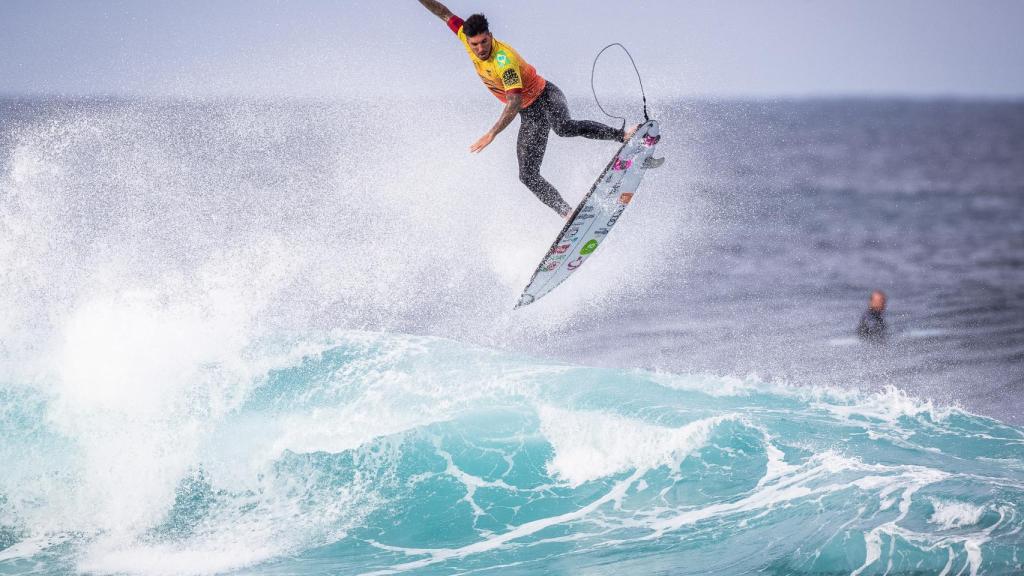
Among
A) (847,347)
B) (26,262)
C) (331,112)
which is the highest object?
(331,112)

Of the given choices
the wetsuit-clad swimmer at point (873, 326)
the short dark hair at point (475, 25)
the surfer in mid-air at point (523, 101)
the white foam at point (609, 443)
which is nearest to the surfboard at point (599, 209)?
the surfer in mid-air at point (523, 101)

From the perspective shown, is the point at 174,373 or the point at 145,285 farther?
the point at 145,285

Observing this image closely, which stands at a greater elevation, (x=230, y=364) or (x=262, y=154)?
(x=262, y=154)

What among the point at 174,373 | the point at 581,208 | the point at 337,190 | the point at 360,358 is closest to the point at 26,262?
the point at 174,373

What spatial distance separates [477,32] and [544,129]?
1.44 m

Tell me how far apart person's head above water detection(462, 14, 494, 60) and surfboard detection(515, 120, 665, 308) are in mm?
1878

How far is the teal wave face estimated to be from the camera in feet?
26.0

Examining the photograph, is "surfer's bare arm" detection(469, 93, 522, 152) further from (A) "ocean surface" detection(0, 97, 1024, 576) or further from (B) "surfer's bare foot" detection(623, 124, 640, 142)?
(A) "ocean surface" detection(0, 97, 1024, 576)

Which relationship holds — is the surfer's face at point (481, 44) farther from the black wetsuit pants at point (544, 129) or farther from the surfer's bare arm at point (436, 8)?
the black wetsuit pants at point (544, 129)

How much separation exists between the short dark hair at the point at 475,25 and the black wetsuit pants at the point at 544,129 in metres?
1.12

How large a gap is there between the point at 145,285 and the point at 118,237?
7651 millimetres

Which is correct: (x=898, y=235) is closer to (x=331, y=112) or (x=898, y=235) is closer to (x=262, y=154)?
(x=262, y=154)

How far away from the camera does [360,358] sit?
1152 cm

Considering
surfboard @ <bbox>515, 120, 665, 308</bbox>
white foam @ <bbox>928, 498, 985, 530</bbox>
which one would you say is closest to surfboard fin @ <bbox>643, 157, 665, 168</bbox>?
surfboard @ <bbox>515, 120, 665, 308</bbox>
